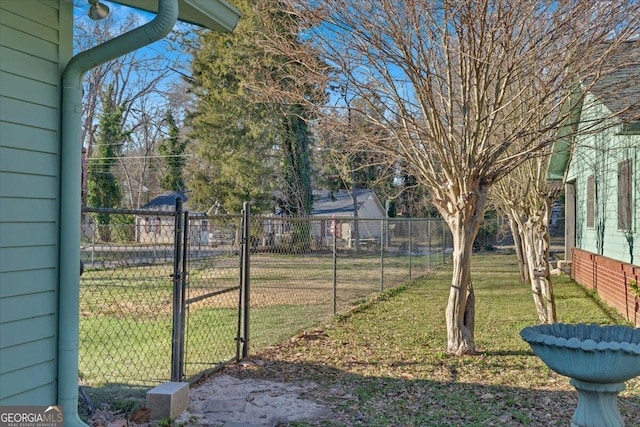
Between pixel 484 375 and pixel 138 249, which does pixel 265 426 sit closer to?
pixel 484 375

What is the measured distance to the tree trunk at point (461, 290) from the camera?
255 inches

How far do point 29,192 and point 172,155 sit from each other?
33445 mm

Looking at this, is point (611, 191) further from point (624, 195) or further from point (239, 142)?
point (239, 142)

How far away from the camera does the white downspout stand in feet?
10.4

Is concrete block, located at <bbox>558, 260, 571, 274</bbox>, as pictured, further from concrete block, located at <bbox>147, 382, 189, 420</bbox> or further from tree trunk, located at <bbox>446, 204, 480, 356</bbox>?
concrete block, located at <bbox>147, 382, 189, 420</bbox>

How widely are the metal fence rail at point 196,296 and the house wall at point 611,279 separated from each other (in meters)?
4.20

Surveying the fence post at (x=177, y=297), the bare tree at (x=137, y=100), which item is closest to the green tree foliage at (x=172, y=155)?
the bare tree at (x=137, y=100)

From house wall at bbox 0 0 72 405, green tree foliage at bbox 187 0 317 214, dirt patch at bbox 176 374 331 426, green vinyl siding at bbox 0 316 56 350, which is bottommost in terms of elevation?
dirt patch at bbox 176 374 331 426

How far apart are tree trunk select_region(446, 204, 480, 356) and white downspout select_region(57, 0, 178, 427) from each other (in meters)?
4.31

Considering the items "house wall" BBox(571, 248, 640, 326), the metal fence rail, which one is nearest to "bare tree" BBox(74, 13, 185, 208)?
the metal fence rail

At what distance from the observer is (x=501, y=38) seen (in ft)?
18.7

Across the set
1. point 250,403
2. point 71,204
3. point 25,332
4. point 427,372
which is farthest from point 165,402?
point 427,372

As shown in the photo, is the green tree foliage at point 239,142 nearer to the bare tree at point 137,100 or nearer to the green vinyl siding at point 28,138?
the bare tree at point 137,100

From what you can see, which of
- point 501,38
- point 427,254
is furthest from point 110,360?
point 427,254
